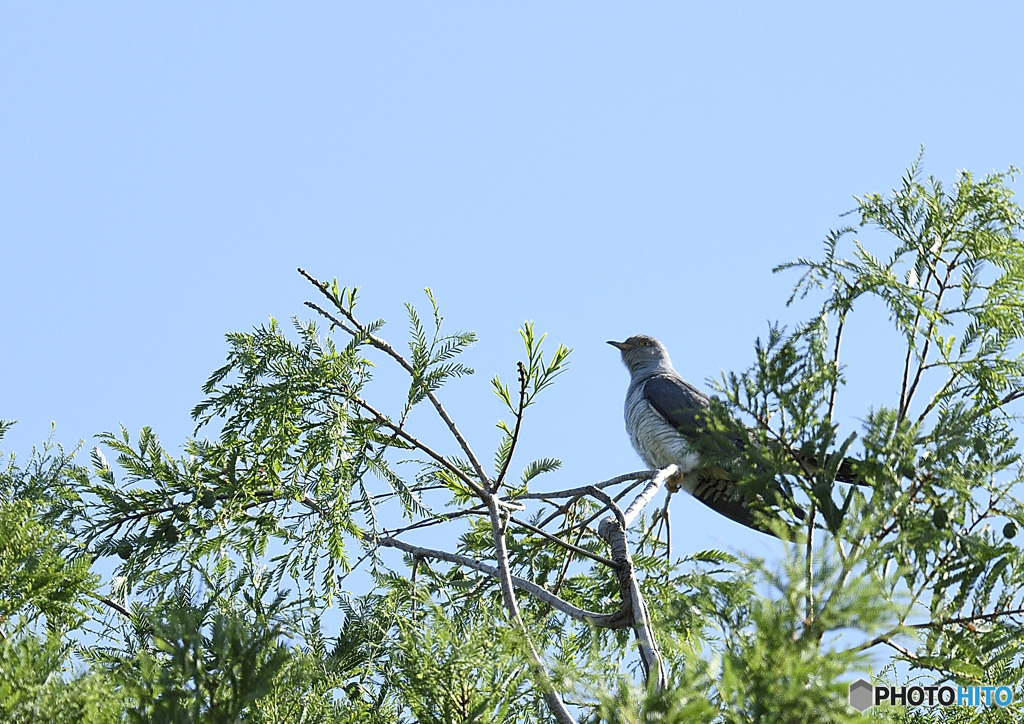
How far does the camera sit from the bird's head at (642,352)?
7.63 meters

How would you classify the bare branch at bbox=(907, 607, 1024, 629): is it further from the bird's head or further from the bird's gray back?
the bird's head

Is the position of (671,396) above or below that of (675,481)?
above

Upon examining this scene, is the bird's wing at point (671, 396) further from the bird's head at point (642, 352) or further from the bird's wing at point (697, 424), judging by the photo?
the bird's head at point (642, 352)

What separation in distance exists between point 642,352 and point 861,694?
491 cm

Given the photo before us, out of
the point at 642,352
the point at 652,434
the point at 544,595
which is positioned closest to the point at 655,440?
the point at 652,434

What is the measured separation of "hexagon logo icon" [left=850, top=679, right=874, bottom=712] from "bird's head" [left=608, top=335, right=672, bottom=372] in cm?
465

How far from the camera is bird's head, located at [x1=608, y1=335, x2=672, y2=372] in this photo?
7629 millimetres

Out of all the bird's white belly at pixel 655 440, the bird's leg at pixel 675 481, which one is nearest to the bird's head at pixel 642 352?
the bird's white belly at pixel 655 440

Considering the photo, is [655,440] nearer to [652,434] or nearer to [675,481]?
[652,434]

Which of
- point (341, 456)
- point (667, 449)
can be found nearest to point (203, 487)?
point (341, 456)

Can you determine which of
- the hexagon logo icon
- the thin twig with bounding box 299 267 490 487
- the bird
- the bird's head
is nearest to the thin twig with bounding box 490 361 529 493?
the thin twig with bounding box 299 267 490 487

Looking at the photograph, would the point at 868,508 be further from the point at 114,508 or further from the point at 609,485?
the point at 114,508

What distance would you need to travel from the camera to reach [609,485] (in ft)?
14.5

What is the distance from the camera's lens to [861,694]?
294cm
